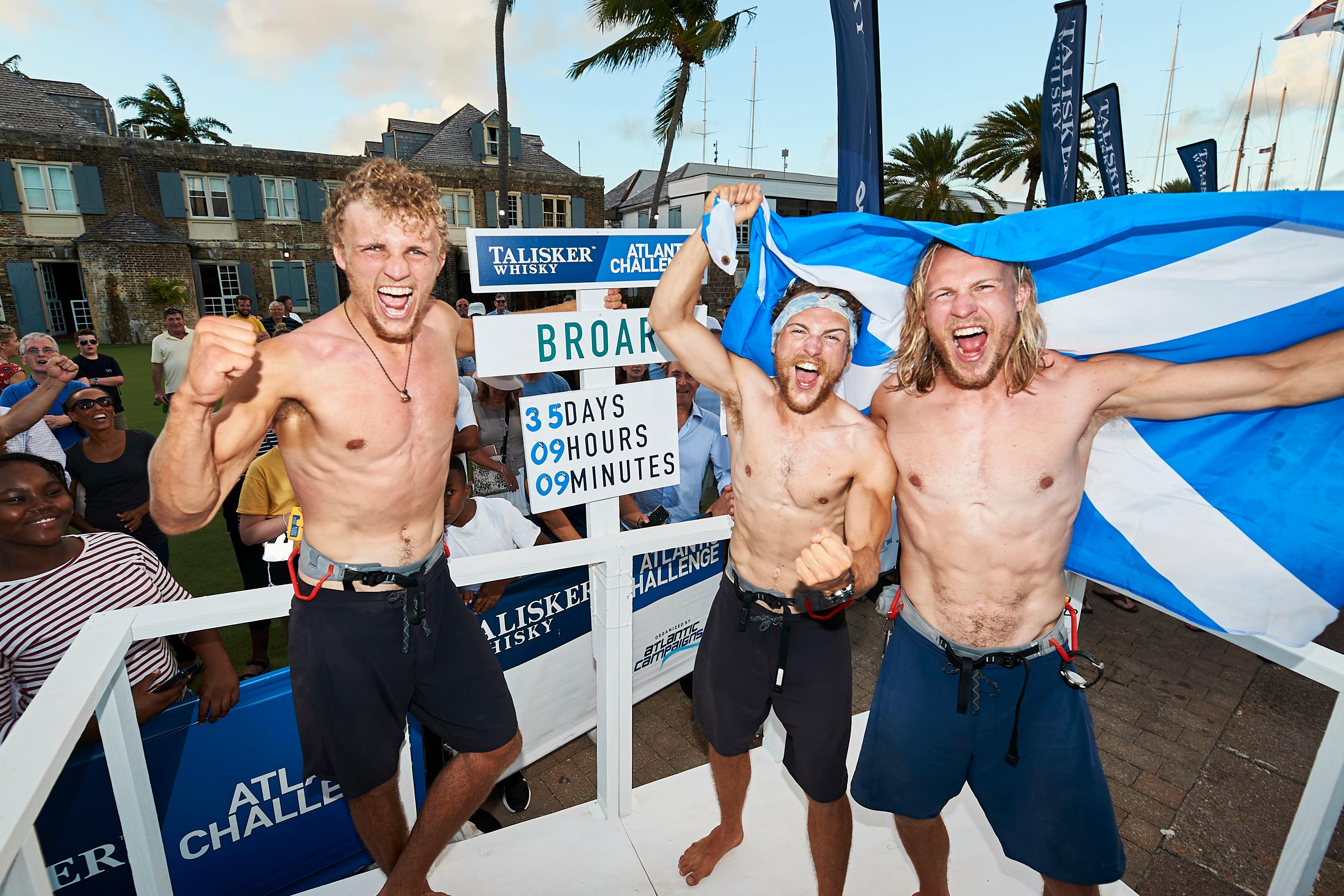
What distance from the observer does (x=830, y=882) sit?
2.36 meters

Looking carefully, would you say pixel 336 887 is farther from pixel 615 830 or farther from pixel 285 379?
pixel 285 379

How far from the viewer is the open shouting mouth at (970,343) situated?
6.86 ft

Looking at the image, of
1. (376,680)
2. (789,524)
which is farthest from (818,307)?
(376,680)

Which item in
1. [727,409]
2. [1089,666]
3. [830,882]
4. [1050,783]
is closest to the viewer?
[1050,783]

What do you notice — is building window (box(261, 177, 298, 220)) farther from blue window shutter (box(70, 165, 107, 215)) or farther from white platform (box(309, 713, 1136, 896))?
white platform (box(309, 713, 1136, 896))

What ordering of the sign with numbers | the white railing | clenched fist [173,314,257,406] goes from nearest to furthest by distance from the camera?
the white railing → clenched fist [173,314,257,406] → the sign with numbers

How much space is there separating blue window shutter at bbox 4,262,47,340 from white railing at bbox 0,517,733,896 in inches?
1095

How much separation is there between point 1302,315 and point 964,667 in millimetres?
1389

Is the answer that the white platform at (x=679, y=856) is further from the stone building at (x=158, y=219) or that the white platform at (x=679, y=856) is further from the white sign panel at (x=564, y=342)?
the stone building at (x=158, y=219)

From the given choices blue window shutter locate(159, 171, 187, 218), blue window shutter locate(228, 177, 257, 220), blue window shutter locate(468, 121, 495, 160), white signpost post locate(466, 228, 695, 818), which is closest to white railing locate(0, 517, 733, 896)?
white signpost post locate(466, 228, 695, 818)

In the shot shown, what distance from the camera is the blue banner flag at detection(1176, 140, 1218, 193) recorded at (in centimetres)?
1353

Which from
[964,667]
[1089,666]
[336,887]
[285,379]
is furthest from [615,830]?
[1089,666]

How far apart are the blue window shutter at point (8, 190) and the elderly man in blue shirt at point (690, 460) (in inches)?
1108

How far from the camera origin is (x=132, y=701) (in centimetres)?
180
